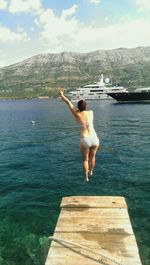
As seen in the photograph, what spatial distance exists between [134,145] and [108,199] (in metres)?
29.7

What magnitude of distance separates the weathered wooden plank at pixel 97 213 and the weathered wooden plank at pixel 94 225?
24 centimetres

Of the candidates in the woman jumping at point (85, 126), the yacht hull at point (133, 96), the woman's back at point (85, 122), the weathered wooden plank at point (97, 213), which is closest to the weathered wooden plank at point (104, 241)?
the weathered wooden plank at point (97, 213)

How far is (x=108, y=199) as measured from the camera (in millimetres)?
11383

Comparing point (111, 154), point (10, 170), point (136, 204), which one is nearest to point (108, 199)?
point (136, 204)

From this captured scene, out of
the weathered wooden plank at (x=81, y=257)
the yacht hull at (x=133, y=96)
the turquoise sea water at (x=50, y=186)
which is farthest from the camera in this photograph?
the yacht hull at (x=133, y=96)

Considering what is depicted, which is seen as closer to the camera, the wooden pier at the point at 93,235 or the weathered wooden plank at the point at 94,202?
the wooden pier at the point at 93,235

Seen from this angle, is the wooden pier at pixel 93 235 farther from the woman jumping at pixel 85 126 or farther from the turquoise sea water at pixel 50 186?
the turquoise sea water at pixel 50 186

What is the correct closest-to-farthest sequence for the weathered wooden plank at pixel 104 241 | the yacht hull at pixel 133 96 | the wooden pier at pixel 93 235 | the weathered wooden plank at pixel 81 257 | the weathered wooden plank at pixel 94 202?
the weathered wooden plank at pixel 81 257 < the wooden pier at pixel 93 235 < the weathered wooden plank at pixel 104 241 < the weathered wooden plank at pixel 94 202 < the yacht hull at pixel 133 96

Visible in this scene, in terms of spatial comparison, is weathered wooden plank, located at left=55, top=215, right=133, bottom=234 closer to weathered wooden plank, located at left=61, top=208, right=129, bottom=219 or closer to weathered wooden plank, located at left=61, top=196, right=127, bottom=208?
weathered wooden plank, located at left=61, top=208, right=129, bottom=219

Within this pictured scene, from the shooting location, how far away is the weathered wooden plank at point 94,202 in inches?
426

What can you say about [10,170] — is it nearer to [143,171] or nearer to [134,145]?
[143,171]

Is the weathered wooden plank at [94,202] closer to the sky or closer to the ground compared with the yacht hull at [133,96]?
closer to the sky

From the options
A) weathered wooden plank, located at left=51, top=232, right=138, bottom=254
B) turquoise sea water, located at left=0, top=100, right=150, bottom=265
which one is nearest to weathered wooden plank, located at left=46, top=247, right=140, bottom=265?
weathered wooden plank, located at left=51, top=232, right=138, bottom=254

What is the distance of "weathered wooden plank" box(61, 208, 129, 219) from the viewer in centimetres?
1010
